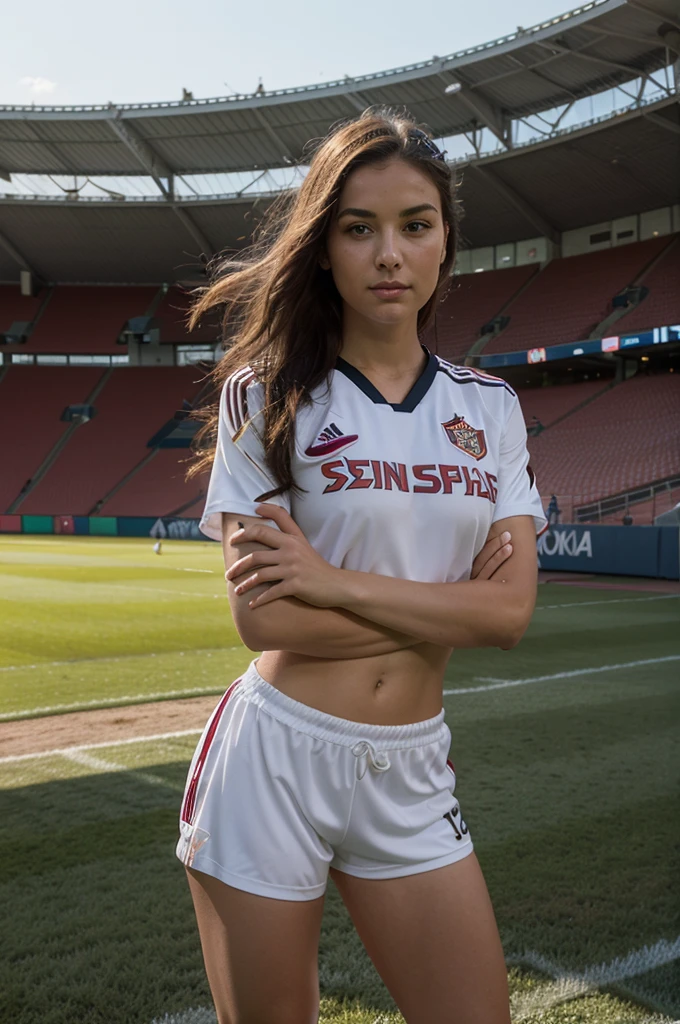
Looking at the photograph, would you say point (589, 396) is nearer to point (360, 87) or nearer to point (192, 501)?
point (360, 87)

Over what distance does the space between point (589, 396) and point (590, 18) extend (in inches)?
491

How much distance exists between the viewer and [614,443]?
2944 centimetres

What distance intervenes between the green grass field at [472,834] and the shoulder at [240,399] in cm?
200

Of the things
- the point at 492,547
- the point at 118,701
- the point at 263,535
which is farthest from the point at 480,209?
the point at 263,535

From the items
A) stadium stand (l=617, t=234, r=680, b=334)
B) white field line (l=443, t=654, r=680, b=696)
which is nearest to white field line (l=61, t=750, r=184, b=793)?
white field line (l=443, t=654, r=680, b=696)

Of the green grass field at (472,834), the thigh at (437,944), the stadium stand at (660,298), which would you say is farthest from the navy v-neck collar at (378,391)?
the stadium stand at (660,298)

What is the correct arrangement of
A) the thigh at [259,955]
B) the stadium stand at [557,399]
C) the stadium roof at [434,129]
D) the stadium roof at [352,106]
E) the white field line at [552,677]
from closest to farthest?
1. the thigh at [259,955]
2. the white field line at [552,677]
3. the stadium roof at [352,106]
4. the stadium roof at [434,129]
5. the stadium stand at [557,399]

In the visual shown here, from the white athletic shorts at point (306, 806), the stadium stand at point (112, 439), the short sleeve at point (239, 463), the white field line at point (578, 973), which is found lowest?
the white field line at point (578, 973)

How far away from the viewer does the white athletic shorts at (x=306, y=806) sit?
6.10 feet

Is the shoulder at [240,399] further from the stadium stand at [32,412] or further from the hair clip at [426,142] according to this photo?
the stadium stand at [32,412]

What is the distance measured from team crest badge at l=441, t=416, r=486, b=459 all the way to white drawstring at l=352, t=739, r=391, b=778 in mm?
659

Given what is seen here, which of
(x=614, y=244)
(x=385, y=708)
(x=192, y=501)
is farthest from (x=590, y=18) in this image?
(x=385, y=708)

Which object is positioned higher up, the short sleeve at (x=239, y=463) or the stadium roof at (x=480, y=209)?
the stadium roof at (x=480, y=209)

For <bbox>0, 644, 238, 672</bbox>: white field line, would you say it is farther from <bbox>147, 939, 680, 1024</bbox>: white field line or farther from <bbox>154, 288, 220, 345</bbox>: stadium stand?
<bbox>154, 288, 220, 345</bbox>: stadium stand
